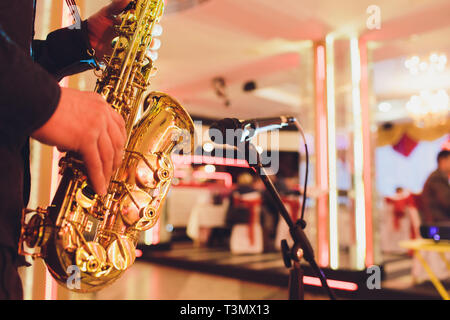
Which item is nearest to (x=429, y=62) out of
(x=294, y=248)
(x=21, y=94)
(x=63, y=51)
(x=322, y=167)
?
(x=322, y=167)

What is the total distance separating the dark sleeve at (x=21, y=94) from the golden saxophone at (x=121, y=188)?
21 cm

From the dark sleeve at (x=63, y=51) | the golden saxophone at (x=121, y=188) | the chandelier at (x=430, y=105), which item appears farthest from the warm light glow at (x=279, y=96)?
the dark sleeve at (x=63, y=51)

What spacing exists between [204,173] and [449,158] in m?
7.48

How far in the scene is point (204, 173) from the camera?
1155cm

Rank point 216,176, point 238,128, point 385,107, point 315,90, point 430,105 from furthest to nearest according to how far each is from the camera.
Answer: point 216,176 → point 385,107 → point 430,105 → point 315,90 → point 238,128

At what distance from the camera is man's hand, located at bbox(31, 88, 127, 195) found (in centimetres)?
58

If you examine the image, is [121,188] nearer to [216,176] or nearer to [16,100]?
[16,100]

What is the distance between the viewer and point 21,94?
0.53 metres

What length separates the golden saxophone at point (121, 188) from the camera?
76cm

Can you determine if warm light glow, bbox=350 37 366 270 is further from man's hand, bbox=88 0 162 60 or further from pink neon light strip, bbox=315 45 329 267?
man's hand, bbox=88 0 162 60

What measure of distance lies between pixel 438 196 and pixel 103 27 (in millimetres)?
5078

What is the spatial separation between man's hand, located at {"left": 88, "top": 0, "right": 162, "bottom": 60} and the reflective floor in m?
3.49

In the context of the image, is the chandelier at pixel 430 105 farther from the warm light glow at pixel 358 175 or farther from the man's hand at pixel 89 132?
the man's hand at pixel 89 132

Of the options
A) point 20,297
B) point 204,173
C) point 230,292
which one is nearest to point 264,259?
point 230,292
